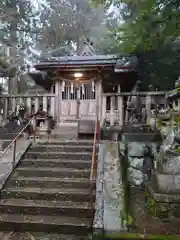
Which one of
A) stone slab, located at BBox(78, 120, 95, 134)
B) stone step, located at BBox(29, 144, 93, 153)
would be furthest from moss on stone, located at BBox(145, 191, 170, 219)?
stone slab, located at BBox(78, 120, 95, 134)

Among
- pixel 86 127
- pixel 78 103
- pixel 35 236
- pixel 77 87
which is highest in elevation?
pixel 77 87

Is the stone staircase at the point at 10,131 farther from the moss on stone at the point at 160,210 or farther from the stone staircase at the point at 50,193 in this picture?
the moss on stone at the point at 160,210

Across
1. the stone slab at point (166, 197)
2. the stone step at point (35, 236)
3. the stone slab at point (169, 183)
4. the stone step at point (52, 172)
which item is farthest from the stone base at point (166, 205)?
the stone step at point (52, 172)

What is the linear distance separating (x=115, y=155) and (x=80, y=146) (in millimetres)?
1308

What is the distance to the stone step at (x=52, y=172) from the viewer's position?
531 centimetres

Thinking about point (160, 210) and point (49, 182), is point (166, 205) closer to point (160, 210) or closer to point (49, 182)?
point (160, 210)

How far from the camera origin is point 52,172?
17.7ft

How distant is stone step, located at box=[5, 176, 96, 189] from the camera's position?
4953 millimetres

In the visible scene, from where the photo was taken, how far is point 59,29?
69.0ft

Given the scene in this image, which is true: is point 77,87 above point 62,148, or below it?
above

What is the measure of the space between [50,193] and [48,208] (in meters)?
0.42

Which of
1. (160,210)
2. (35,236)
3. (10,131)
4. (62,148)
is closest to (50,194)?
(35,236)

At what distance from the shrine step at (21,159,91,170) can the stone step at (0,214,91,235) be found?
1.68 metres

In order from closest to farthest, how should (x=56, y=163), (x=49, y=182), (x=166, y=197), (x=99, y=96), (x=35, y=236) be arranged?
(x=35, y=236) < (x=166, y=197) < (x=49, y=182) < (x=56, y=163) < (x=99, y=96)
